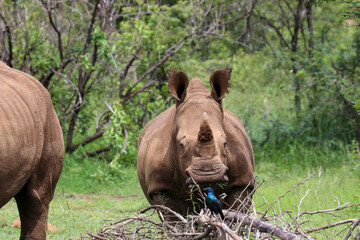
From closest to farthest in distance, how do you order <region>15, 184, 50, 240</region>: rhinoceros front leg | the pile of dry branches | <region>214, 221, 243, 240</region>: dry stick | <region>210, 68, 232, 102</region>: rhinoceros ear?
<region>214, 221, 243, 240</region>: dry stick → the pile of dry branches → <region>15, 184, 50, 240</region>: rhinoceros front leg → <region>210, 68, 232, 102</region>: rhinoceros ear

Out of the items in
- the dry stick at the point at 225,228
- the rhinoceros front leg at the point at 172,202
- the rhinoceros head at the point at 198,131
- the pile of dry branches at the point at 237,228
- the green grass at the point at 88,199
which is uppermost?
the rhinoceros head at the point at 198,131

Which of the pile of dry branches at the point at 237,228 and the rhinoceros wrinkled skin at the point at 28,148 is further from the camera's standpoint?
the rhinoceros wrinkled skin at the point at 28,148

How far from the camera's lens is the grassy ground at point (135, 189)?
23.5 ft

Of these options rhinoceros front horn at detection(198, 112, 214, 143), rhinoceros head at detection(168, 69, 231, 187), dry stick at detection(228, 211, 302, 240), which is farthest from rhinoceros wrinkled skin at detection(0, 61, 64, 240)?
dry stick at detection(228, 211, 302, 240)

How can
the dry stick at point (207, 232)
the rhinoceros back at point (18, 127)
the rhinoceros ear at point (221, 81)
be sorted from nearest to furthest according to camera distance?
the dry stick at point (207, 232), the rhinoceros back at point (18, 127), the rhinoceros ear at point (221, 81)

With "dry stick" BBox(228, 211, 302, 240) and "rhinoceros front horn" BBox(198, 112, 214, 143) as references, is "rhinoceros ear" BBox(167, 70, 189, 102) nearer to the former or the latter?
"rhinoceros front horn" BBox(198, 112, 214, 143)

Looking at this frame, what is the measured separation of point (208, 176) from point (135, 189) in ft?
17.2

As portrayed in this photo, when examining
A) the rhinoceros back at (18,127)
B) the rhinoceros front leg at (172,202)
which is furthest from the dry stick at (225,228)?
the rhinoceros back at (18,127)

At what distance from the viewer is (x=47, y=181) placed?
5.12 meters

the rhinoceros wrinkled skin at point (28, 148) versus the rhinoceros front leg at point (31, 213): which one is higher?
the rhinoceros wrinkled skin at point (28, 148)

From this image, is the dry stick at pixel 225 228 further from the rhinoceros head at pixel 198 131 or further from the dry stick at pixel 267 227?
the rhinoceros head at pixel 198 131

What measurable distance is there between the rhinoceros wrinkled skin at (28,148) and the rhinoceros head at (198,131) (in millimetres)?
1044

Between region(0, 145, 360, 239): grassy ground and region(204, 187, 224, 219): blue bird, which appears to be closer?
region(204, 187, 224, 219): blue bird

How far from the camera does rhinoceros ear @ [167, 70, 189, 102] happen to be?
5242 millimetres
